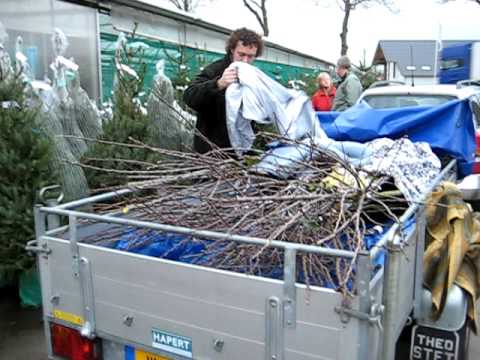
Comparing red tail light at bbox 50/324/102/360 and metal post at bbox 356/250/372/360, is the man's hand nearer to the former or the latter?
red tail light at bbox 50/324/102/360

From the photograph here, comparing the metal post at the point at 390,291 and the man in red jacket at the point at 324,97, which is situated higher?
the man in red jacket at the point at 324,97

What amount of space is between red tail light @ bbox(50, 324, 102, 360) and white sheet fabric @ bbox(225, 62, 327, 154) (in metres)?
1.31

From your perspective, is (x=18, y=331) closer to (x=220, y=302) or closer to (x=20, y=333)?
(x=20, y=333)

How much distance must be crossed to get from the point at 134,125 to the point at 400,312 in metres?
3.36

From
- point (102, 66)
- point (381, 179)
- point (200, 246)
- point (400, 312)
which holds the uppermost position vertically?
point (102, 66)

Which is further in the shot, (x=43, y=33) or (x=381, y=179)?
(x=43, y=33)

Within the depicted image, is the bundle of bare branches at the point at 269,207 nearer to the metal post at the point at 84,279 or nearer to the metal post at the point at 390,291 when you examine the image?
the metal post at the point at 390,291

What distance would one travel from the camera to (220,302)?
1851mm

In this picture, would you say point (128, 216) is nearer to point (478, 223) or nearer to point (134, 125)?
point (478, 223)

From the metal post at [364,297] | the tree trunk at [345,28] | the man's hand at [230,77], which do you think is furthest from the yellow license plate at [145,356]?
the tree trunk at [345,28]

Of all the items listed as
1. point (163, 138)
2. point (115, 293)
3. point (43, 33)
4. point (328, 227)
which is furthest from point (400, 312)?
point (43, 33)

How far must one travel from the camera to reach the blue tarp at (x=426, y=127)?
352 centimetres

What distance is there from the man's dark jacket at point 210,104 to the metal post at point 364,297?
2013 mm

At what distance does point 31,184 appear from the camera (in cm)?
379
